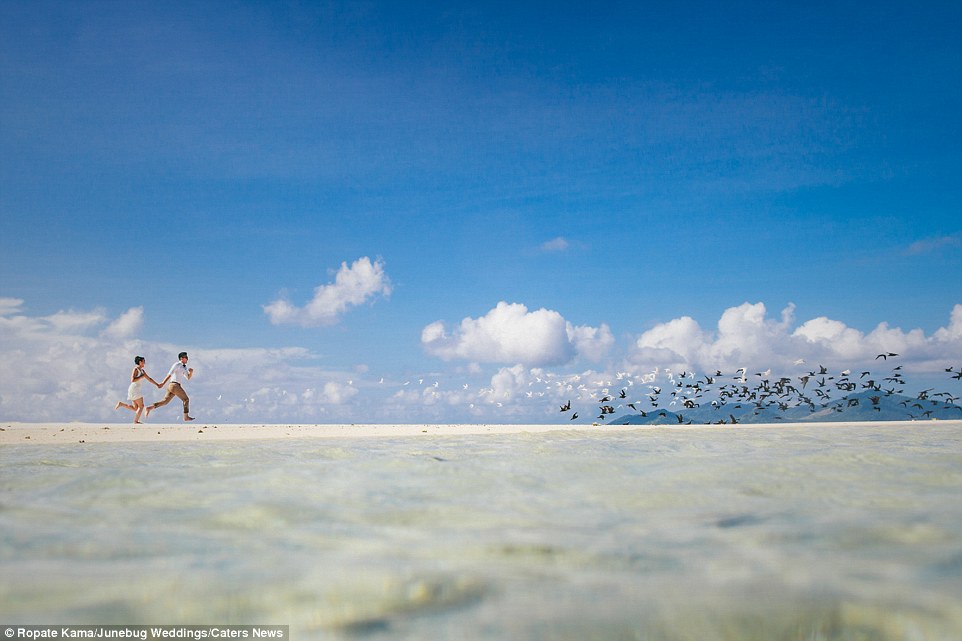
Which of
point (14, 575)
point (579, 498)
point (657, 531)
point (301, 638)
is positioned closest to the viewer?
point (301, 638)

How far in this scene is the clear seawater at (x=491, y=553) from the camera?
3.11 meters

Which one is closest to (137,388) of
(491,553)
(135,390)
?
Result: (135,390)

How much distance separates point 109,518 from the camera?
5.47 m

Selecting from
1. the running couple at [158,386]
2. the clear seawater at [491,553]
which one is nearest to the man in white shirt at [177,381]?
the running couple at [158,386]

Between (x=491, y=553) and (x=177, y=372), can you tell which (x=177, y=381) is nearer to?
(x=177, y=372)

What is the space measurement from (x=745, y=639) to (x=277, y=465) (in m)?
7.98

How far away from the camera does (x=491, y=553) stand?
431 centimetres

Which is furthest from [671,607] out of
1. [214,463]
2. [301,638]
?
[214,463]

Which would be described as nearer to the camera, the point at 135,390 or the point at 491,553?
the point at 491,553

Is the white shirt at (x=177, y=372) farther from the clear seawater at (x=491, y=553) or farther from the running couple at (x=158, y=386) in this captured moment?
the clear seawater at (x=491, y=553)

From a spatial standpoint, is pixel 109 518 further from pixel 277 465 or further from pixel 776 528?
pixel 776 528

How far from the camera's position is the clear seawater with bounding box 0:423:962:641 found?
311 cm

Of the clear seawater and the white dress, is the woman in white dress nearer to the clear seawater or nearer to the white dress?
the white dress

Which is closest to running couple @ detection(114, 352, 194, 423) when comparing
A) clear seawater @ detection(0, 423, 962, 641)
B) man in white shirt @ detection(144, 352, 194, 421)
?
man in white shirt @ detection(144, 352, 194, 421)
